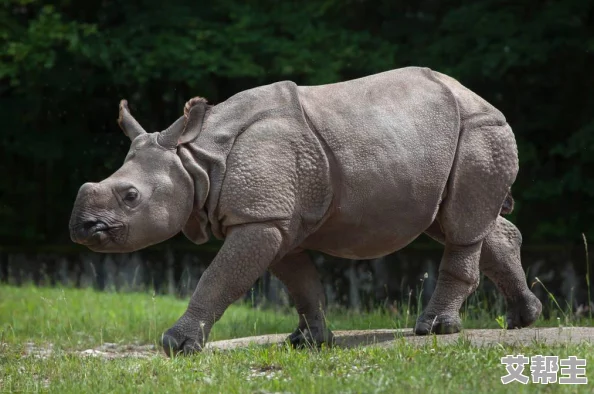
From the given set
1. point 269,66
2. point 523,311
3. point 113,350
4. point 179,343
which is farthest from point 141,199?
point 269,66

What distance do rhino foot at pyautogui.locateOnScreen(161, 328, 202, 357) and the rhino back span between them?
43.5 inches

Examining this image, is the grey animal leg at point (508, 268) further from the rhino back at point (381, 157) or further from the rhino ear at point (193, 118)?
the rhino ear at point (193, 118)

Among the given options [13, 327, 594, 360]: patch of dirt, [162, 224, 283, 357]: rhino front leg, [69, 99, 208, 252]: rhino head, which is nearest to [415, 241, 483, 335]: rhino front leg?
[13, 327, 594, 360]: patch of dirt

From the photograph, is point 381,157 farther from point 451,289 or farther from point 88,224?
point 88,224

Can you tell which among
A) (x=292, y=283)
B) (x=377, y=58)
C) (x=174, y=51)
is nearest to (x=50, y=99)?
(x=174, y=51)

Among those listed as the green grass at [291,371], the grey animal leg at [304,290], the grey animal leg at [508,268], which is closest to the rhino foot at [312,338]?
the grey animal leg at [304,290]

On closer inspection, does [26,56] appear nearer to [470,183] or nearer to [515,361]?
[470,183]

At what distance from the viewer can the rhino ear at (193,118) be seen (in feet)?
22.4

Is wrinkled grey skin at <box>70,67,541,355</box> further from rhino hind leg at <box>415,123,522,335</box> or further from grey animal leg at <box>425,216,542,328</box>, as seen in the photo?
grey animal leg at <box>425,216,542,328</box>

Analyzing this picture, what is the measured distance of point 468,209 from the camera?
7293 mm

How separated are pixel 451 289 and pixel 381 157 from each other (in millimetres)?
1213

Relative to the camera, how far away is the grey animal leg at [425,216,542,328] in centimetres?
781

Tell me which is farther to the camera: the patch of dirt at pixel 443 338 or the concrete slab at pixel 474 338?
the concrete slab at pixel 474 338

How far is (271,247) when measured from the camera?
21.6ft
